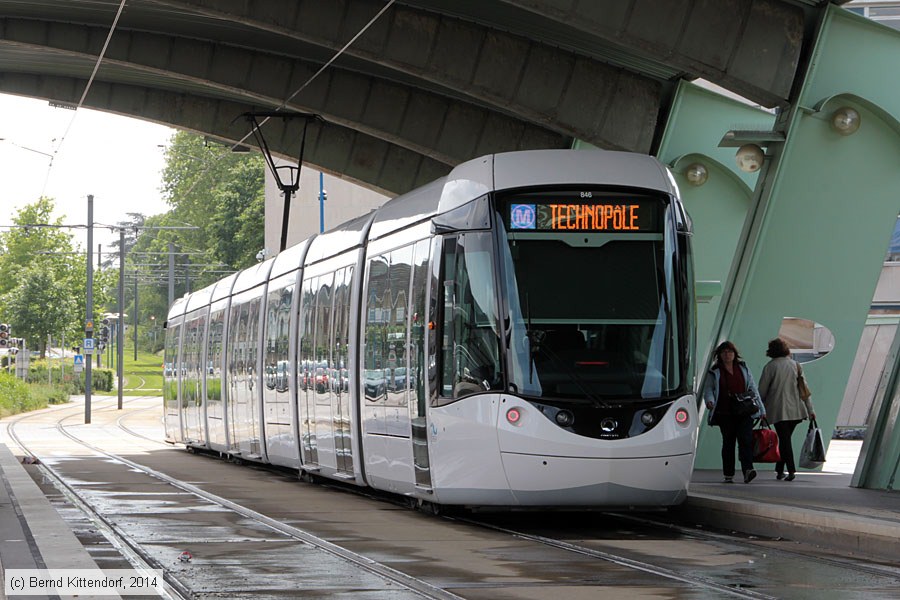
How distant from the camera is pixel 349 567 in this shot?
32.5ft

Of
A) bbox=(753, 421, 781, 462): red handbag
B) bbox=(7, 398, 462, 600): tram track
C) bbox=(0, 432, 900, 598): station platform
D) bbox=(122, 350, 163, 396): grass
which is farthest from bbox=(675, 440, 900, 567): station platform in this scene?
bbox=(122, 350, 163, 396): grass

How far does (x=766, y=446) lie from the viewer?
53.7ft

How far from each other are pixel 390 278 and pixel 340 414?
2459 mm

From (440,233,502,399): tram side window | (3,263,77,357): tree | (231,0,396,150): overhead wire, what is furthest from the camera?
(3,263,77,357): tree

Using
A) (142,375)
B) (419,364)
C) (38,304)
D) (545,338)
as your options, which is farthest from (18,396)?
(142,375)

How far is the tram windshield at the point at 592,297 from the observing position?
1235 cm

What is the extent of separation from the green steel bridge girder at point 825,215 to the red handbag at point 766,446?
10.6 ft

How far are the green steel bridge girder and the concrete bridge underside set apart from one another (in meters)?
0.62

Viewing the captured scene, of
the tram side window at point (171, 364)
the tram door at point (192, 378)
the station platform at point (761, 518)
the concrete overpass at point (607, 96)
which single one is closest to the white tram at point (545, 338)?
the station platform at point (761, 518)

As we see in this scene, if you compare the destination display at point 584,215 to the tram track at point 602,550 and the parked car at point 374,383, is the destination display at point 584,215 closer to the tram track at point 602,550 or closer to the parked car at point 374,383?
the tram track at point 602,550

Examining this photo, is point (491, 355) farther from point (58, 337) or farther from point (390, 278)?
point (58, 337)

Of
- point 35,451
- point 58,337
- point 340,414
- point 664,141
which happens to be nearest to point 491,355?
point 340,414

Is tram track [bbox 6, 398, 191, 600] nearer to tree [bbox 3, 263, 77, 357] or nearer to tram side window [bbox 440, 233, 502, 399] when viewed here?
tram side window [bbox 440, 233, 502, 399]

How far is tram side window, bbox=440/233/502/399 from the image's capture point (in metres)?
12.5
